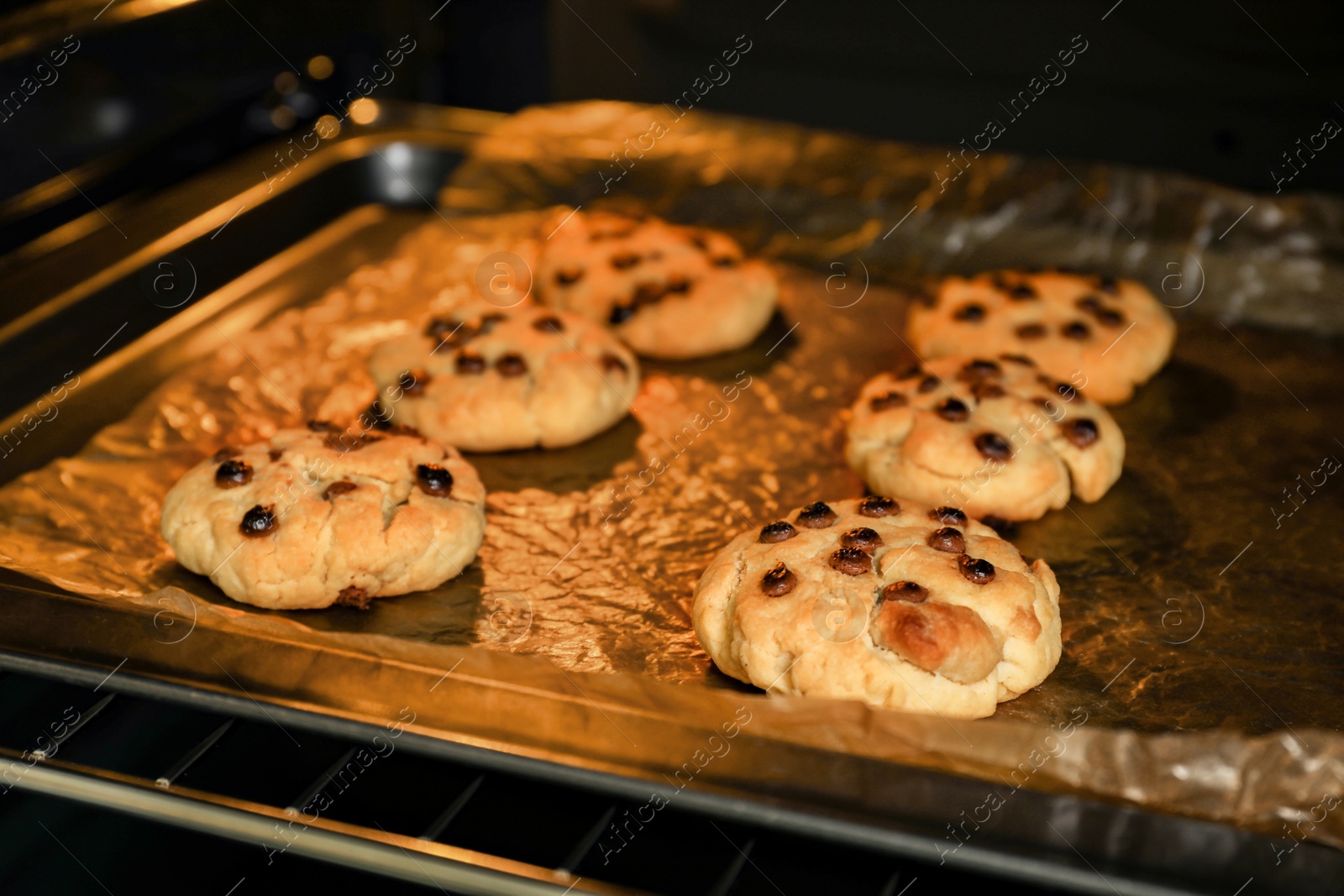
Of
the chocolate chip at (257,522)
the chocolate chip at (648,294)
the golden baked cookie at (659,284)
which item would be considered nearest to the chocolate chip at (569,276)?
the golden baked cookie at (659,284)

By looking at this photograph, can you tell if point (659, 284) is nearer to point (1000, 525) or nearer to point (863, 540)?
point (1000, 525)

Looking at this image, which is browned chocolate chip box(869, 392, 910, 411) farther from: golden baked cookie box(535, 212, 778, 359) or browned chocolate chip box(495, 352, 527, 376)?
browned chocolate chip box(495, 352, 527, 376)

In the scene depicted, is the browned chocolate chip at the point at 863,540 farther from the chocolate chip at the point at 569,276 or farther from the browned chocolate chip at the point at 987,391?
the chocolate chip at the point at 569,276

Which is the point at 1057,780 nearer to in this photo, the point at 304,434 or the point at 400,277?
the point at 304,434

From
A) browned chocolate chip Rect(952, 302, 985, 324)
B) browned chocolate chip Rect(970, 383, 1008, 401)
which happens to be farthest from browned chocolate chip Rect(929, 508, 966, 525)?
browned chocolate chip Rect(952, 302, 985, 324)

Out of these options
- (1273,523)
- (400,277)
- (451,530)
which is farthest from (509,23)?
(1273,523)
